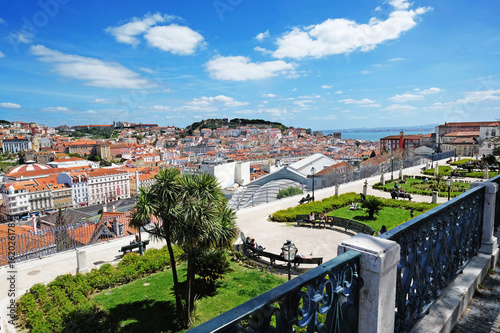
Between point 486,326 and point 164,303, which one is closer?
point 486,326

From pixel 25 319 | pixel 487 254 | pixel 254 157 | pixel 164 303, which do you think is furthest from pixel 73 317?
pixel 254 157

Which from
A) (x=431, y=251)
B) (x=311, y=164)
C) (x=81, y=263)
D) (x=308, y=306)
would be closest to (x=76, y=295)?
(x=81, y=263)

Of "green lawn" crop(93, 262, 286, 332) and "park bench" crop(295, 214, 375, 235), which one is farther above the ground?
"park bench" crop(295, 214, 375, 235)

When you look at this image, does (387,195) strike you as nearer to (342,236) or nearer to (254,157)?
(342,236)

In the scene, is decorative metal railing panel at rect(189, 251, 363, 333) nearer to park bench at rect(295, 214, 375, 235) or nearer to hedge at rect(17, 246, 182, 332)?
hedge at rect(17, 246, 182, 332)

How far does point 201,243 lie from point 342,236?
9.12 meters

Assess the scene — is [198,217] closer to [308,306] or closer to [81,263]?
[308,306]

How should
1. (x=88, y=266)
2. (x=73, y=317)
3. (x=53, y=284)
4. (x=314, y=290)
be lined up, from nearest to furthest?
(x=314, y=290), (x=73, y=317), (x=53, y=284), (x=88, y=266)

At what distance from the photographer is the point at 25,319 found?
814 centimetres

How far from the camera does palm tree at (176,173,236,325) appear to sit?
6930 mm

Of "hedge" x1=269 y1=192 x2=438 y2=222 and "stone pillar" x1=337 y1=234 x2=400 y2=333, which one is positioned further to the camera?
"hedge" x1=269 y1=192 x2=438 y2=222

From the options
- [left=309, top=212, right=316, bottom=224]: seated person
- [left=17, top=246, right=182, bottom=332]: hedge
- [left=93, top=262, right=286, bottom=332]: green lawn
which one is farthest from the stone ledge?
[left=309, top=212, right=316, bottom=224]: seated person

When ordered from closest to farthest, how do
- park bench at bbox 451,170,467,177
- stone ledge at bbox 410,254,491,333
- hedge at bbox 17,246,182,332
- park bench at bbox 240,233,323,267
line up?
stone ledge at bbox 410,254,491,333 → hedge at bbox 17,246,182,332 → park bench at bbox 240,233,323,267 → park bench at bbox 451,170,467,177

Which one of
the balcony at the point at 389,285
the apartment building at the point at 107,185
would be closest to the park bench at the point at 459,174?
the balcony at the point at 389,285
